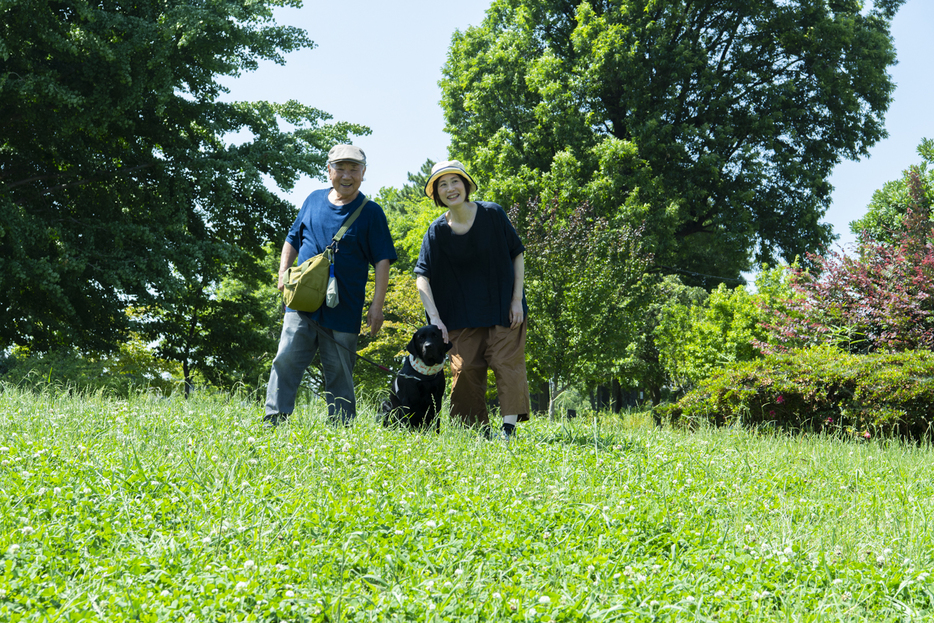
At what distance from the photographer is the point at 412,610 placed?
217 centimetres

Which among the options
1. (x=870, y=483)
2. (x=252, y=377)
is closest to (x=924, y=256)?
(x=870, y=483)

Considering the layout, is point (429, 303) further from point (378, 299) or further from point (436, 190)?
point (436, 190)

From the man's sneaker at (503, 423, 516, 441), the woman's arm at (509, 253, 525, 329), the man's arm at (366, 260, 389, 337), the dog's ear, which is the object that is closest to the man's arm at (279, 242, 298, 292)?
the man's arm at (366, 260, 389, 337)

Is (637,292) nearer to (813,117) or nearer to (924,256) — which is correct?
(924,256)

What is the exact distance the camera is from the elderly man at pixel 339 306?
15.4 ft

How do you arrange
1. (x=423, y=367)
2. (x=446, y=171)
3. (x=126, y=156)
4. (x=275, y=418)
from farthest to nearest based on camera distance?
1. (x=126, y=156)
2. (x=446, y=171)
3. (x=423, y=367)
4. (x=275, y=418)

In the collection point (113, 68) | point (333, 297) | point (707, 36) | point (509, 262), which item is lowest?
point (333, 297)

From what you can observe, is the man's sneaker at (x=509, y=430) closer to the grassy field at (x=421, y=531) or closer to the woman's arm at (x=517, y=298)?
the grassy field at (x=421, y=531)

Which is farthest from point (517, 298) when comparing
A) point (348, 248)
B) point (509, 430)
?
point (348, 248)

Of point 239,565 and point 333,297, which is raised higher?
point 333,297

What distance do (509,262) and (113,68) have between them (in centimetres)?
809

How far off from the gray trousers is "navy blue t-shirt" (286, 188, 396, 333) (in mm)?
90

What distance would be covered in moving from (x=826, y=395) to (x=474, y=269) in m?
4.73

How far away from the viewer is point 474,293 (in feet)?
16.4
